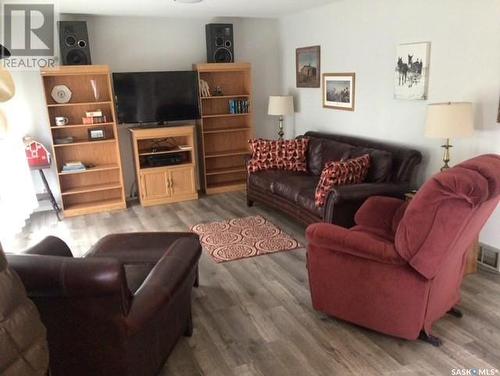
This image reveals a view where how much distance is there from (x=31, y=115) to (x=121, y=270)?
4094mm

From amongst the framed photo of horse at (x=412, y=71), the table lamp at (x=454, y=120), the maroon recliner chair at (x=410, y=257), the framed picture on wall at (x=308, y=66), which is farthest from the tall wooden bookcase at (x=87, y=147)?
the table lamp at (x=454, y=120)

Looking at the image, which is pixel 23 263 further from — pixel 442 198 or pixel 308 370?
pixel 442 198

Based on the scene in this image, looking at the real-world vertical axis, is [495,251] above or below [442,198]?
below

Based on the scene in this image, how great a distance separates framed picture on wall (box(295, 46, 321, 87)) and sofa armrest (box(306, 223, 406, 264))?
10.8 ft

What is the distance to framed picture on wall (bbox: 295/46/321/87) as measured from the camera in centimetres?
526

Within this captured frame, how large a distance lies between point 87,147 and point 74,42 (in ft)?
4.23

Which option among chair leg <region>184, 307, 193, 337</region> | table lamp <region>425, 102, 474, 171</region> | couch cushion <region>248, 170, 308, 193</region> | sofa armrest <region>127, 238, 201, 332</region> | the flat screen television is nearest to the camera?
sofa armrest <region>127, 238, 201, 332</region>

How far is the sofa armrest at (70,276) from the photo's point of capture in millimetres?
1634

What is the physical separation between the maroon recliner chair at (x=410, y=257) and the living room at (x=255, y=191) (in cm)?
1

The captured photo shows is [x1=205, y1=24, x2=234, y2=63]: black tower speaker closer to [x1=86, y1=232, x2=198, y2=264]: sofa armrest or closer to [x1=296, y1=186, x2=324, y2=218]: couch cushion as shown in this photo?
[x1=296, y1=186, x2=324, y2=218]: couch cushion

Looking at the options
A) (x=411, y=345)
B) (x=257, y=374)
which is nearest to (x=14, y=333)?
(x=257, y=374)

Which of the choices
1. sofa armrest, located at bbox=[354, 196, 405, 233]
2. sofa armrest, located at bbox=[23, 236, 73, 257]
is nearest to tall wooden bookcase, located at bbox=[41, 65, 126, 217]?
sofa armrest, located at bbox=[23, 236, 73, 257]

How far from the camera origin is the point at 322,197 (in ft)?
11.9

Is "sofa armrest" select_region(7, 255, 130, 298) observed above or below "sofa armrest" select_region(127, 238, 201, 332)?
above
